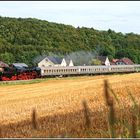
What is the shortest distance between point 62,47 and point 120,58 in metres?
18.6

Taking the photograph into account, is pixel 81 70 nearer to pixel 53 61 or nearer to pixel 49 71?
pixel 49 71

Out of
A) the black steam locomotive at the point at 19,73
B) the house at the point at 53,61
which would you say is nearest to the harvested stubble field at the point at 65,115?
the black steam locomotive at the point at 19,73

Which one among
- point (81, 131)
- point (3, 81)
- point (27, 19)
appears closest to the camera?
point (81, 131)

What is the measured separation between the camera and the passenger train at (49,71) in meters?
48.0

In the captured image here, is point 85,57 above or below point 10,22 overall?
below

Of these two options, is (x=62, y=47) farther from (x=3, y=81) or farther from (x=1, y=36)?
(x=3, y=81)

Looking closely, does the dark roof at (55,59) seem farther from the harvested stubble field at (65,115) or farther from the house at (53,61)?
the harvested stubble field at (65,115)

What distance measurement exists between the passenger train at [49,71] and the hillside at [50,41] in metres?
55.5

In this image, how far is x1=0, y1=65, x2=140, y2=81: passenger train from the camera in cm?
4803

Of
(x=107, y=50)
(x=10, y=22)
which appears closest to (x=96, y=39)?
(x=107, y=50)

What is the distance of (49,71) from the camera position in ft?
171

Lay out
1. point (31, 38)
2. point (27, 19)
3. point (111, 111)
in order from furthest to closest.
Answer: point (27, 19), point (31, 38), point (111, 111)

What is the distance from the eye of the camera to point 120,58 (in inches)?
5468

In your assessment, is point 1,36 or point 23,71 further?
point 1,36
